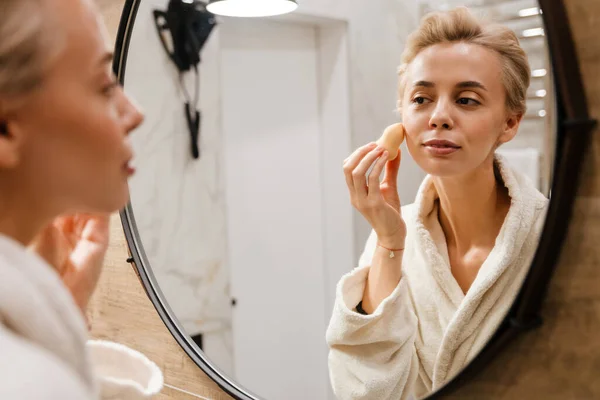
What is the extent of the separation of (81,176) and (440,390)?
1.33 feet

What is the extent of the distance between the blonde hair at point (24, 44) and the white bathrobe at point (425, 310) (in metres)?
0.38

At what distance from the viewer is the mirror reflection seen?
0.56m

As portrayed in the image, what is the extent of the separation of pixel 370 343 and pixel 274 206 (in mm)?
225

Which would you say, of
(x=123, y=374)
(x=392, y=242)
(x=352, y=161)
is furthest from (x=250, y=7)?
(x=123, y=374)

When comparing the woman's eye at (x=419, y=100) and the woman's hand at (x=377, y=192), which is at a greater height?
the woman's eye at (x=419, y=100)

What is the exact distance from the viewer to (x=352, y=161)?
0.67 m

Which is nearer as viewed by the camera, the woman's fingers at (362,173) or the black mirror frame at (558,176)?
the black mirror frame at (558,176)

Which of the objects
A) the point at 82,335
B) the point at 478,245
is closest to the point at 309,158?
the point at 478,245

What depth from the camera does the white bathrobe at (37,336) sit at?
14.3 inches

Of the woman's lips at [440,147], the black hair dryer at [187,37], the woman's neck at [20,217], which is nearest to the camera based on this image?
the woman's neck at [20,217]

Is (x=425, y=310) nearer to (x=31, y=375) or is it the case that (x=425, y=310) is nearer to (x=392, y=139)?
(x=392, y=139)

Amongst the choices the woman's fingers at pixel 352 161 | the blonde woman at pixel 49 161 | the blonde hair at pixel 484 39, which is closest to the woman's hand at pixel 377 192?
the woman's fingers at pixel 352 161

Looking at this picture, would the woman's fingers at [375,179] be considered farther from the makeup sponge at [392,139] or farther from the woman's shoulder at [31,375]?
the woman's shoulder at [31,375]

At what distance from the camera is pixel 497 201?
57 cm
